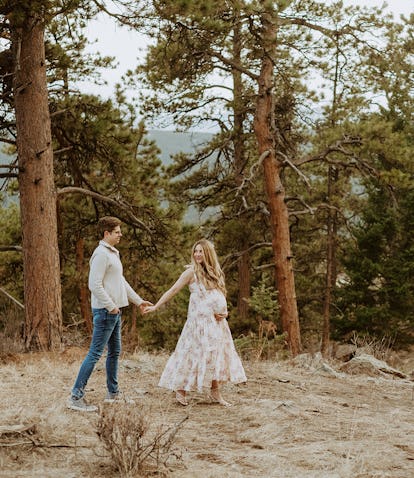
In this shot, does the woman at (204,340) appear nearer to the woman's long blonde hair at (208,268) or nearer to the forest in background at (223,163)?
the woman's long blonde hair at (208,268)

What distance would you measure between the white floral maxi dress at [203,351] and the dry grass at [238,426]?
288 mm

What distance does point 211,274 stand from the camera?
22.8 ft

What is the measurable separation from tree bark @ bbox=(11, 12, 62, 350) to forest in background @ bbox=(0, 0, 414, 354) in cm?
3

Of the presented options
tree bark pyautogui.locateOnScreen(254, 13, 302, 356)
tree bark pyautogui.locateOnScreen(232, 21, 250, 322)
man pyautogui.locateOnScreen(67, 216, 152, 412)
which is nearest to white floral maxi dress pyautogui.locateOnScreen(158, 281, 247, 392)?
man pyautogui.locateOnScreen(67, 216, 152, 412)

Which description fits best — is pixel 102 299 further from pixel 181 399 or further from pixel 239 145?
pixel 239 145

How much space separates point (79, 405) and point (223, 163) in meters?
15.2

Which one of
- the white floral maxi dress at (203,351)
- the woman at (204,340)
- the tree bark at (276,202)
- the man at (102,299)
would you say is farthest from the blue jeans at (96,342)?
the tree bark at (276,202)

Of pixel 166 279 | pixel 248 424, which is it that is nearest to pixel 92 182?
pixel 166 279

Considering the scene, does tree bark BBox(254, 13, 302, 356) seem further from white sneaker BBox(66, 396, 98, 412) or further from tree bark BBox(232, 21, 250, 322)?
white sneaker BBox(66, 396, 98, 412)

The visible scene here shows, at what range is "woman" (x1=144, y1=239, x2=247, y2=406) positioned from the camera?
6.86 meters

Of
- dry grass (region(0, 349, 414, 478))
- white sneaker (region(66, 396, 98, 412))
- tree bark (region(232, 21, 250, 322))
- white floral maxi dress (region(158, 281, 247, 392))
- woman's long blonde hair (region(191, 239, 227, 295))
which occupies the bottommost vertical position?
dry grass (region(0, 349, 414, 478))

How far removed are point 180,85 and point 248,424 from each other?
521 inches

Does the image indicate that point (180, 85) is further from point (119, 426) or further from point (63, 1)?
point (119, 426)

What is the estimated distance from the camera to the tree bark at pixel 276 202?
54.7 ft
